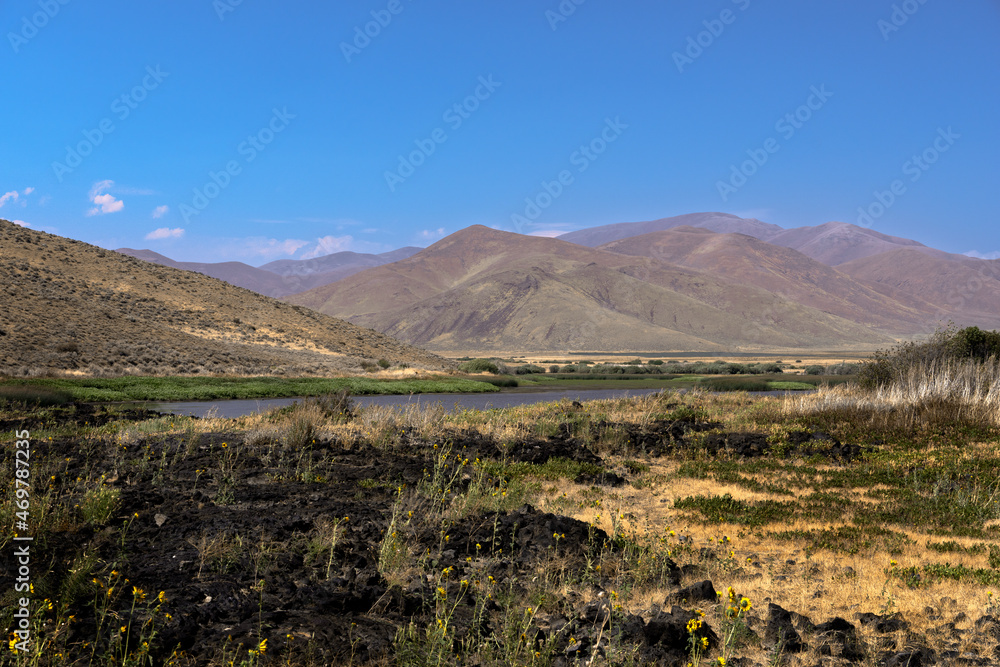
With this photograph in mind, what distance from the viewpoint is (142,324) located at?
2016 inches

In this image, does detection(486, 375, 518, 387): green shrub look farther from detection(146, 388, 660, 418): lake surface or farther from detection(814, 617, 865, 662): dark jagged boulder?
detection(814, 617, 865, 662): dark jagged boulder

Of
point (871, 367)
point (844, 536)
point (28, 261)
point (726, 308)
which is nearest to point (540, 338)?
point (726, 308)

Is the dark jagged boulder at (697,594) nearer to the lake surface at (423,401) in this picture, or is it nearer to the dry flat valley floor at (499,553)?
the dry flat valley floor at (499,553)

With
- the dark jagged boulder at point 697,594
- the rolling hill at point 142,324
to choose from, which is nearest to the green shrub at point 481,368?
the rolling hill at point 142,324

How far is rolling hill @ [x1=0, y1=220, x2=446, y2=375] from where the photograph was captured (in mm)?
41969

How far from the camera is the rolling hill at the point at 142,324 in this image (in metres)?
42.0

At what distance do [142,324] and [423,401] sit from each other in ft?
93.8

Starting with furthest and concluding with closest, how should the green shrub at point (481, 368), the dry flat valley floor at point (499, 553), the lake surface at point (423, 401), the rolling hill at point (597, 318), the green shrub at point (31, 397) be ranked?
the rolling hill at point (597, 318), the green shrub at point (481, 368), the lake surface at point (423, 401), the green shrub at point (31, 397), the dry flat valley floor at point (499, 553)

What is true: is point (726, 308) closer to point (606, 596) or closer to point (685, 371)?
point (685, 371)

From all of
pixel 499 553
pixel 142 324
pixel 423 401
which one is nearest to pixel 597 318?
pixel 142 324

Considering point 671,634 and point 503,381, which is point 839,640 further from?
point 503,381

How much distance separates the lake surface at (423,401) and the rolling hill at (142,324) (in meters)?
11.9

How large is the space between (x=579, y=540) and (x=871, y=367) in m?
19.9

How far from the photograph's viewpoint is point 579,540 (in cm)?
753
